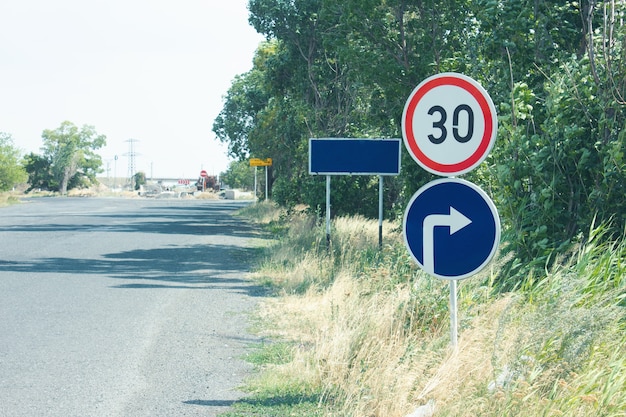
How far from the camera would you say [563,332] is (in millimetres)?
5664

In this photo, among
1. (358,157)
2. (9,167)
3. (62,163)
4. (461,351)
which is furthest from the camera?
(62,163)

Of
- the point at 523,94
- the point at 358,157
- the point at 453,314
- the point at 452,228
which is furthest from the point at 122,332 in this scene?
the point at 358,157

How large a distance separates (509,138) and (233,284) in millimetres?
6276

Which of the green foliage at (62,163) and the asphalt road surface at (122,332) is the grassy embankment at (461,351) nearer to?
the asphalt road surface at (122,332)

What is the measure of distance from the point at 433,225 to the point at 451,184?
1.04ft

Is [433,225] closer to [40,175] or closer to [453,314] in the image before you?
[453,314]

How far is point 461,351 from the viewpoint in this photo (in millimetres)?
6305

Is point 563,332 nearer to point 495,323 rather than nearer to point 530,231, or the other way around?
point 495,323

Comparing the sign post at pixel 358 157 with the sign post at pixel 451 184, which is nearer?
the sign post at pixel 451 184

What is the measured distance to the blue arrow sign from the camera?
5930 mm

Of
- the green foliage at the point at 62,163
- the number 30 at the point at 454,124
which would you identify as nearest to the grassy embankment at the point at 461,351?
the number 30 at the point at 454,124

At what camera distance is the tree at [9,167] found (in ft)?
246

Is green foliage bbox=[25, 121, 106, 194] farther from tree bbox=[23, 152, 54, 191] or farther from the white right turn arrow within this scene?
the white right turn arrow

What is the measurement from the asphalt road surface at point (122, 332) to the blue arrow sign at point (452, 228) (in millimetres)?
1904
